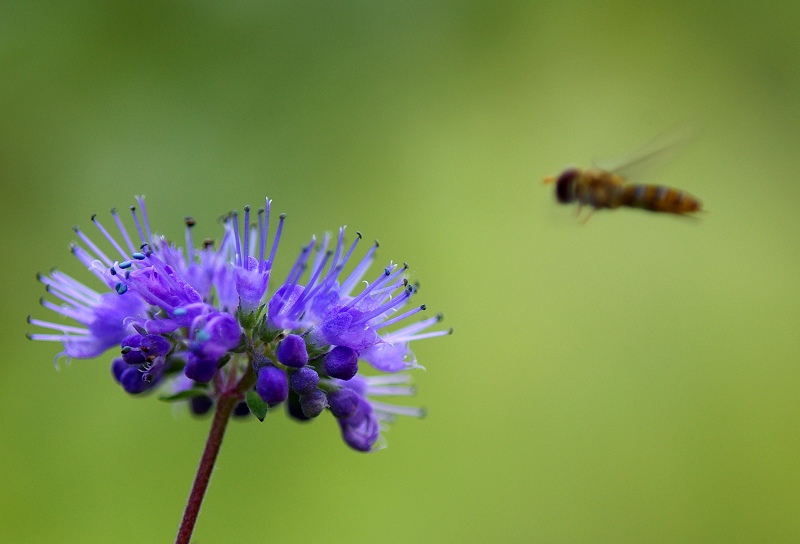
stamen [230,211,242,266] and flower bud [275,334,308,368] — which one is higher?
stamen [230,211,242,266]

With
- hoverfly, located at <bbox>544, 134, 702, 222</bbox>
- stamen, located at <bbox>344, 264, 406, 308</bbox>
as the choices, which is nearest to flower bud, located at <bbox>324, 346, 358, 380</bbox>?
stamen, located at <bbox>344, 264, 406, 308</bbox>

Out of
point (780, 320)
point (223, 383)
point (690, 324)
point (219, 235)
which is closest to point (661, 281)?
point (690, 324)

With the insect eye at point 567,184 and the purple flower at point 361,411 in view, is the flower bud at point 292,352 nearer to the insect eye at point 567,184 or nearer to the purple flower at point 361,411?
the purple flower at point 361,411

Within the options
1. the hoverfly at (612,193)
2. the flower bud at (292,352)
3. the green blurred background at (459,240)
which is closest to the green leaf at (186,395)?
the flower bud at (292,352)

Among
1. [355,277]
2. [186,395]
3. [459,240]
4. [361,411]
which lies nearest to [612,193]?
[355,277]

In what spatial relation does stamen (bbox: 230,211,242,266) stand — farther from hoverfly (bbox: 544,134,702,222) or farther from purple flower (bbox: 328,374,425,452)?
hoverfly (bbox: 544,134,702,222)

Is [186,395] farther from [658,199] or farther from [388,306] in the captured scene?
[658,199]
